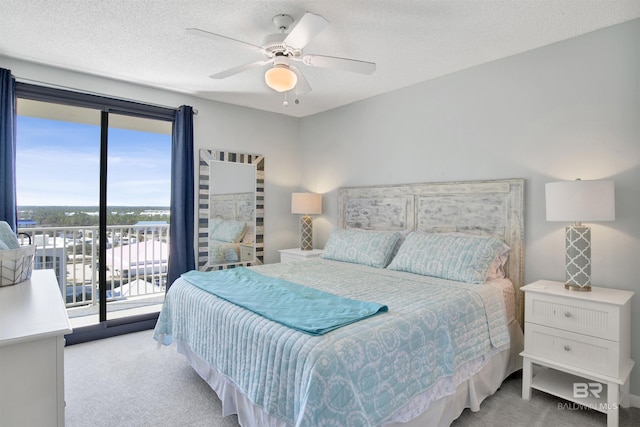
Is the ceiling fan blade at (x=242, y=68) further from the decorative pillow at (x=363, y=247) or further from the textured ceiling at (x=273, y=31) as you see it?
the decorative pillow at (x=363, y=247)

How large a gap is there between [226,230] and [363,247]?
72.9 inches

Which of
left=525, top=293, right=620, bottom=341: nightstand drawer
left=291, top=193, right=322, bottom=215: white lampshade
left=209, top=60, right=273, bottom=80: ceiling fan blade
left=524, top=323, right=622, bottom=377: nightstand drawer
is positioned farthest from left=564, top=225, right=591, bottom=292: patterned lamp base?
left=291, top=193, right=322, bottom=215: white lampshade

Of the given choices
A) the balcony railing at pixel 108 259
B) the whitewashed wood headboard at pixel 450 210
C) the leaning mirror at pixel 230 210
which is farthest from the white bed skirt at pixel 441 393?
the balcony railing at pixel 108 259

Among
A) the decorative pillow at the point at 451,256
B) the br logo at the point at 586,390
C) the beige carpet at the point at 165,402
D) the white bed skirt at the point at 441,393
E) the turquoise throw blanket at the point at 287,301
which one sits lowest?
the beige carpet at the point at 165,402

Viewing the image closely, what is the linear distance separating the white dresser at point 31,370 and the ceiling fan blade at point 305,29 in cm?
177

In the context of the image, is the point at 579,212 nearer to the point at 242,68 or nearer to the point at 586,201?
the point at 586,201

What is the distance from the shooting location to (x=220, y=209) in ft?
13.9

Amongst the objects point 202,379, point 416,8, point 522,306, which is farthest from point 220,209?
point 522,306

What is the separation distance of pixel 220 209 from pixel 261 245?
2.57 feet

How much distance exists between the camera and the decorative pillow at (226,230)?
4176 millimetres

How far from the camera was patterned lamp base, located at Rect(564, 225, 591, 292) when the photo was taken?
7.46ft

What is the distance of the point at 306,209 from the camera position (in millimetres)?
4434

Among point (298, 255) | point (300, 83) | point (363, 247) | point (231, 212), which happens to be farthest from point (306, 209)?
point (300, 83)

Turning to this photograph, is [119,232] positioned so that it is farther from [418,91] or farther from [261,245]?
[418,91]
